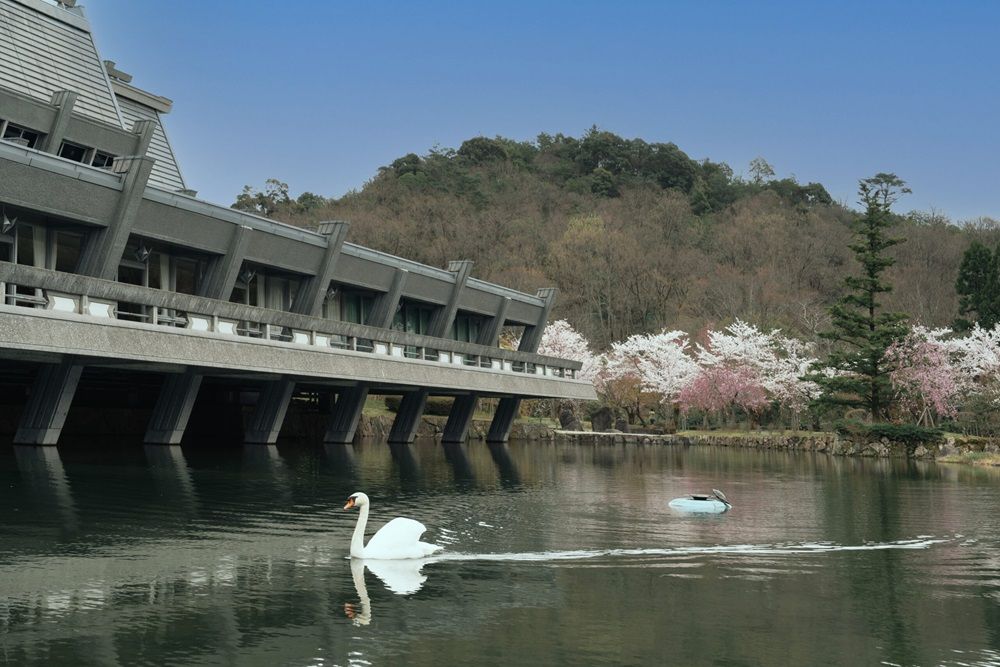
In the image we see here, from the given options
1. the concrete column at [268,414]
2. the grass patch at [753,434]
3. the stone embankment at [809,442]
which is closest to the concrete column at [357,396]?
the concrete column at [268,414]

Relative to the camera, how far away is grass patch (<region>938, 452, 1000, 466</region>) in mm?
46219

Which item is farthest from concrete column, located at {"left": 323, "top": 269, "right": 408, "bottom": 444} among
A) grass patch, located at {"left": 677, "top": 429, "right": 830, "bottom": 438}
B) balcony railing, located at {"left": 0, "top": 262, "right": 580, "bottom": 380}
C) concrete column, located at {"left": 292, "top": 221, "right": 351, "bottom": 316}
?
grass patch, located at {"left": 677, "top": 429, "right": 830, "bottom": 438}

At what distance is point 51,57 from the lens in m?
40.8

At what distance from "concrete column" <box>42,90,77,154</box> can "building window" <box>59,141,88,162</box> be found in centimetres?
155

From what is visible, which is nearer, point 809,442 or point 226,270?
point 226,270

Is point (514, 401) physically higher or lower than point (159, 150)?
lower

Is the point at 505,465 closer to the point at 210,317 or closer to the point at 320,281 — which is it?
the point at 320,281

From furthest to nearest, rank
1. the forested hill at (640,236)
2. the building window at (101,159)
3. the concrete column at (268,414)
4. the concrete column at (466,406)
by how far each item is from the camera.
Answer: the forested hill at (640,236)
the concrete column at (466,406)
the concrete column at (268,414)
the building window at (101,159)

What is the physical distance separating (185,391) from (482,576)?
24607mm

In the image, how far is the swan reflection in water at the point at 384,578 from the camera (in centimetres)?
1205

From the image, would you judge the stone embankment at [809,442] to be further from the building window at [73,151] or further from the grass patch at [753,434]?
the building window at [73,151]

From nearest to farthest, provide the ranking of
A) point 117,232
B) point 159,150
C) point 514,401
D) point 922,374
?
point 117,232
point 159,150
point 922,374
point 514,401

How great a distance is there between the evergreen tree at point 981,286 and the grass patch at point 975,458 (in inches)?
Result: 634

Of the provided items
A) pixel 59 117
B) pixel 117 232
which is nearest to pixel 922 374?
pixel 117 232
